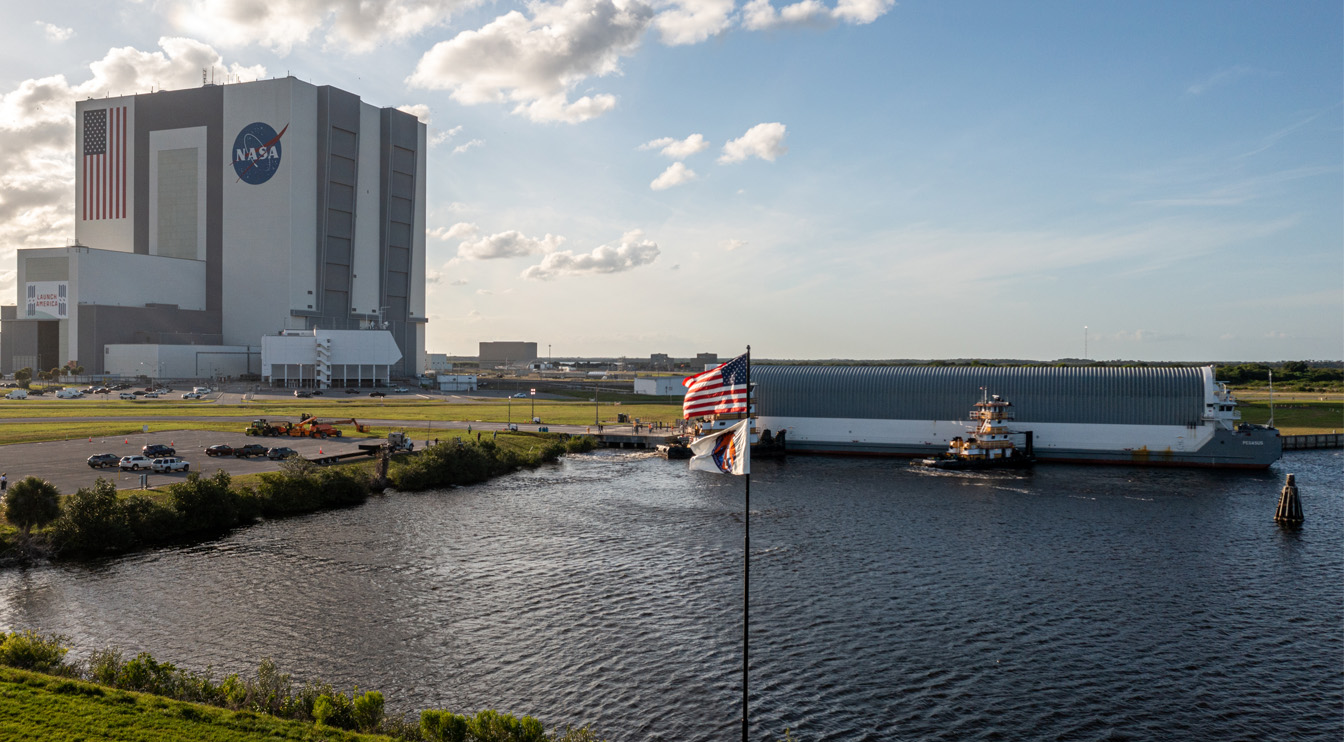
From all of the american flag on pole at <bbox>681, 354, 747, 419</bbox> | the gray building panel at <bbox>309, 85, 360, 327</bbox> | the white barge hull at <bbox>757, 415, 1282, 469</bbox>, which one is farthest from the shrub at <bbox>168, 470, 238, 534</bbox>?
the gray building panel at <bbox>309, 85, 360, 327</bbox>

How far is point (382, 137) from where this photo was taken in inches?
7333

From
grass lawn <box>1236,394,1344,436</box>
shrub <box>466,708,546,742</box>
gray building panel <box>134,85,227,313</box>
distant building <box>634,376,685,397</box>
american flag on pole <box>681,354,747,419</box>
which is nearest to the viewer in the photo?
shrub <box>466,708,546,742</box>

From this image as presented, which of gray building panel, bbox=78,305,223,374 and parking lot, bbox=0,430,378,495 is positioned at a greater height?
gray building panel, bbox=78,305,223,374

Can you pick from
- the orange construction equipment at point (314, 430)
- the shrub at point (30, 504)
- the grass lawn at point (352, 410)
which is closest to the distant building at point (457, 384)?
the grass lawn at point (352, 410)

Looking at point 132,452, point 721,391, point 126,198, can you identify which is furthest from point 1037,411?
point 126,198

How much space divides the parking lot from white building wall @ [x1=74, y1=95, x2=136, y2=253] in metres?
129

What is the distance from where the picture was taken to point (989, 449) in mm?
76812

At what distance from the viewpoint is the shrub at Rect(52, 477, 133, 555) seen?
39.5 metres

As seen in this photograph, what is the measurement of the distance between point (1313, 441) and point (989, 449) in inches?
1872

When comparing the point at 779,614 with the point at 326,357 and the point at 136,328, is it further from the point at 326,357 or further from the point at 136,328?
the point at 136,328

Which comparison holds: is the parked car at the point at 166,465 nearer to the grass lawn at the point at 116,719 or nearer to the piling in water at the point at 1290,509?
the grass lawn at the point at 116,719

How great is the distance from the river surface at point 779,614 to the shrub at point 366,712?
127 inches

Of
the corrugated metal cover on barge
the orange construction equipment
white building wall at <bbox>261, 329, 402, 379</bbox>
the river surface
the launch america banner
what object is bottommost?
the river surface

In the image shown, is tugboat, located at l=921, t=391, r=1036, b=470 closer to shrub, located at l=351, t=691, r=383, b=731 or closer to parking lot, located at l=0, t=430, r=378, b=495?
parking lot, located at l=0, t=430, r=378, b=495
